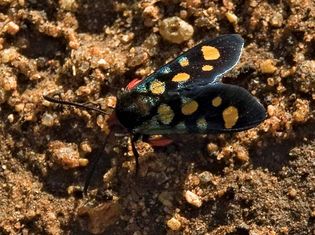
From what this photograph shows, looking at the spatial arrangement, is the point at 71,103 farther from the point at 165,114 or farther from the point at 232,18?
the point at 232,18

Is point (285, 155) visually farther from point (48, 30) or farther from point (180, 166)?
point (48, 30)

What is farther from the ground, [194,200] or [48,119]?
[48,119]

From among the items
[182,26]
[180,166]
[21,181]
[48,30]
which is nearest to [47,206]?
[21,181]

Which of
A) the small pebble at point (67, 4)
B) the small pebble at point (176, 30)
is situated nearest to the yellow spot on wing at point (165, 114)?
the small pebble at point (176, 30)

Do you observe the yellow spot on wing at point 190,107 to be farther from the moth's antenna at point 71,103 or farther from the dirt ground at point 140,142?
the moth's antenna at point 71,103

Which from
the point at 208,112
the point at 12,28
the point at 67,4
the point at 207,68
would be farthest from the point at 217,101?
the point at 12,28

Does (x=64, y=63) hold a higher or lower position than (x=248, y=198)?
higher

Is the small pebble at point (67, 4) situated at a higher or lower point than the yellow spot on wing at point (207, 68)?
higher
